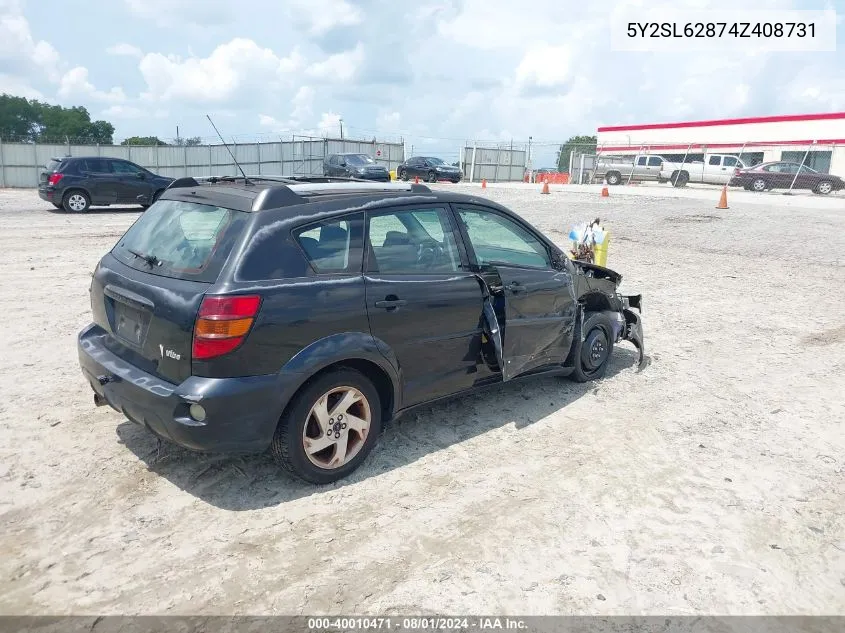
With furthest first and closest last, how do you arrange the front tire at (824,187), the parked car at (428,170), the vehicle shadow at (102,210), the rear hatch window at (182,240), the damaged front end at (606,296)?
1. the parked car at (428,170)
2. the front tire at (824,187)
3. the vehicle shadow at (102,210)
4. the damaged front end at (606,296)
5. the rear hatch window at (182,240)

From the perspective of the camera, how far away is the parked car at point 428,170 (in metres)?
32.3

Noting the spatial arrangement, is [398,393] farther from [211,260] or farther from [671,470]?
[671,470]

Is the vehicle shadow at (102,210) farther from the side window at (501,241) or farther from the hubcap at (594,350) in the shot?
the hubcap at (594,350)

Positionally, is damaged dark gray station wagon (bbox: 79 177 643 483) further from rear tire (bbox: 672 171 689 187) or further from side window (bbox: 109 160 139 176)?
rear tire (bbox: 672 171 689 187)

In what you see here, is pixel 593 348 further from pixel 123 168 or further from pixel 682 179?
pixel 682 179

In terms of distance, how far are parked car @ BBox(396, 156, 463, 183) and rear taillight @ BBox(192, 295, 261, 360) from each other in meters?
29.4

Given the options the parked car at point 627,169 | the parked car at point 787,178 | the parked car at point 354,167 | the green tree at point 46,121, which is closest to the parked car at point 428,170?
the parked car at point 354,167

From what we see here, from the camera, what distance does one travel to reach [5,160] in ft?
98.9

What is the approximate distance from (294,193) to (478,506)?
6.87 feet

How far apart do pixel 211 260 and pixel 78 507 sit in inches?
59.7

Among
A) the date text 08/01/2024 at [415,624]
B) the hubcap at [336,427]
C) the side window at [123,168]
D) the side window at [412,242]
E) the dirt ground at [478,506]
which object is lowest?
the date text 08/01/2024 at [415,624]

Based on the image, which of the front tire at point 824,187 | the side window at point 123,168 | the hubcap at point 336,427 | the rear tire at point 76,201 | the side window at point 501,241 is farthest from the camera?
the front tire at point 824,187

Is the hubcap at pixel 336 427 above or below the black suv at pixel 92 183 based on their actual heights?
below

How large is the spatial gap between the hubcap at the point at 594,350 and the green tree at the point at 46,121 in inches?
3914
